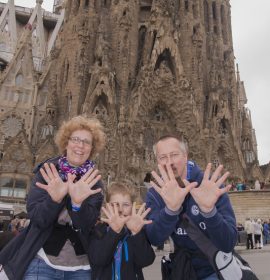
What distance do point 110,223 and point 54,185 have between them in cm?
53

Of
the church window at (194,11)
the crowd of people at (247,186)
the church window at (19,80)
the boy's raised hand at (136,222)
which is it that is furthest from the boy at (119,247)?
the church window at (194,11)

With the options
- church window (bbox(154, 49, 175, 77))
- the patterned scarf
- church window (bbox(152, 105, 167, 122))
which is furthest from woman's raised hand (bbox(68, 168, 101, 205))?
church window (bbox(154, 49, 175, 77))

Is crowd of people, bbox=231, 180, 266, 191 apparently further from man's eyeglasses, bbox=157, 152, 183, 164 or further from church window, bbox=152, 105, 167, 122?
man's eyeglasses, bbox=157, 152, 183, 164

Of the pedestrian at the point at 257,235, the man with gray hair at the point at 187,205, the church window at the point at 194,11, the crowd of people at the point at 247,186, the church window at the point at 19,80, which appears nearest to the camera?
the man with gray hair at the point at 187,205

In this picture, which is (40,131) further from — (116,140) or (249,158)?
(249,158)

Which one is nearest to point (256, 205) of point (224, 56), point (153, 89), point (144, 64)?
point (153, 89)

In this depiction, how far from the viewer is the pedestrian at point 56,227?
7.99 feet

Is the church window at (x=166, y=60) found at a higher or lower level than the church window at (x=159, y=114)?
higher

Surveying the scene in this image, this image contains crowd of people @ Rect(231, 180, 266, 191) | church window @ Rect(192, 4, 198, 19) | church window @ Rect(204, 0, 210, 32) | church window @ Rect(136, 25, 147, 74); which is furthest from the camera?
church window @ Rect(204, 0, 210, 32)

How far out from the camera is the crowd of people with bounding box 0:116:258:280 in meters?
2.31

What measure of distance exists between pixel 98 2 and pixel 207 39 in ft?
32.6

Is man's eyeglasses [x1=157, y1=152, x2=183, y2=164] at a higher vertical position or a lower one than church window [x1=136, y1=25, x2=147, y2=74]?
lower

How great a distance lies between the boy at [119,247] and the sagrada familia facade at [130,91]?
18748 mm

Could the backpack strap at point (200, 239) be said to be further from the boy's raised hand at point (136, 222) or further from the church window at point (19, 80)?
the church window at point (19, 80)
